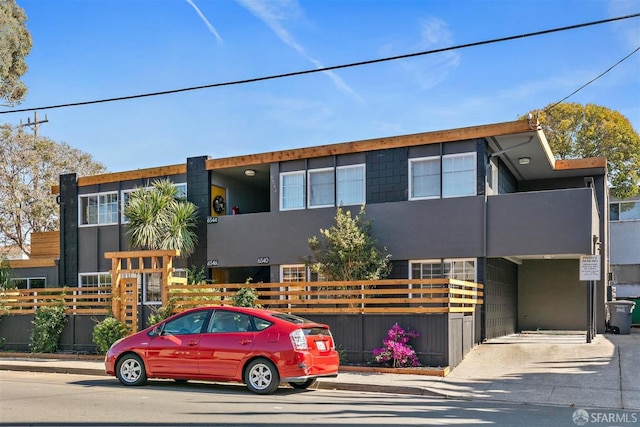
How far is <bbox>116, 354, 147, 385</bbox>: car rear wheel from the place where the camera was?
12.3m

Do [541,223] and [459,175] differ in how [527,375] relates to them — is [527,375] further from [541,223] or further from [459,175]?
[459,175]

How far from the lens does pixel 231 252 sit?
2109 cm

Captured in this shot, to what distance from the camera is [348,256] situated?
17297 millimetres

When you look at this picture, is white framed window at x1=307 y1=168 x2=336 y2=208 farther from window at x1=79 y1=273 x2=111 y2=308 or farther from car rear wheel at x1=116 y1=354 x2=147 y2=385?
car rear wheel at x1=116 y1=354 x2=147 y2=385

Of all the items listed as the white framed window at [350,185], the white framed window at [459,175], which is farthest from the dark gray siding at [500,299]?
the white framed window at [350,185]

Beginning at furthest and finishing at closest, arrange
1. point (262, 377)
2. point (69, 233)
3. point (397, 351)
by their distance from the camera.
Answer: point (69, 233), point (397, 351), point (262, 377)

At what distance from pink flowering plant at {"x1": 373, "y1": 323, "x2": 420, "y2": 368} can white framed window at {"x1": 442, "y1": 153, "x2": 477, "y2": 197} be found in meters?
5.14

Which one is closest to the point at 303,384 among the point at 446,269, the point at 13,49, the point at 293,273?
the point at 446,269

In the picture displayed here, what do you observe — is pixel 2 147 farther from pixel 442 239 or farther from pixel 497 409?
pixel 497 409

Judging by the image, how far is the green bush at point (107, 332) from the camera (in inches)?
Result: 685

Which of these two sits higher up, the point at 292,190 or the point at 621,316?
the point at 292,190

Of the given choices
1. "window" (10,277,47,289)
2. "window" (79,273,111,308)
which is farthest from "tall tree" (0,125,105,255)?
"window" (79,273,111,308)

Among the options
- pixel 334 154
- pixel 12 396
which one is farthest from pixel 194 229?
pixel 12 396

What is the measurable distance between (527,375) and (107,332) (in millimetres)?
10562
